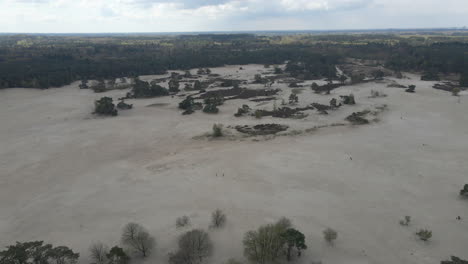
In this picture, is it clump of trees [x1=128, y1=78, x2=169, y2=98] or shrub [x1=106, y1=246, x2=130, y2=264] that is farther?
clump of trees [x1=128, y1=78, x2=169, y2=98]

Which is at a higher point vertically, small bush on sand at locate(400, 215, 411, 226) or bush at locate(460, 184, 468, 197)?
bush at locate(460, 184, 468, 197)

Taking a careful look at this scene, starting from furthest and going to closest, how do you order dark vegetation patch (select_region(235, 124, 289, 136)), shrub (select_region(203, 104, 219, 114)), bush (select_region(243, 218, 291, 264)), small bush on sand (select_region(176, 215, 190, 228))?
shrub (select_region(203, 104, 219, 114)), dark vegetation patch (select_region(235, 124, 289, 136)), small bush on sand (select_region(176, 215, 190, 228)), bush (select_region(243, 218, 291, 264))

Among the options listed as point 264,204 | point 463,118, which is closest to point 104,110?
point 264,204

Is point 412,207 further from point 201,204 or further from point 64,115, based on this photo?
point 64,115

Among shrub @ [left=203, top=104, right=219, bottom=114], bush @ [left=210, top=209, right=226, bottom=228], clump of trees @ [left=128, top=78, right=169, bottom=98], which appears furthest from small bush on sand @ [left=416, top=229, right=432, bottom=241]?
clump of trees @ [left=128, top=78, right=169, bottom=98]

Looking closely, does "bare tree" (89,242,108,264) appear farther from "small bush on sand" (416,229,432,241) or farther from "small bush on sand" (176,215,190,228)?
"small bush on sand" (416,229,432,241)

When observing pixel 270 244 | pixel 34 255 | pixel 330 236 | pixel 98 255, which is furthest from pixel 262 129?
pixel 34 255
